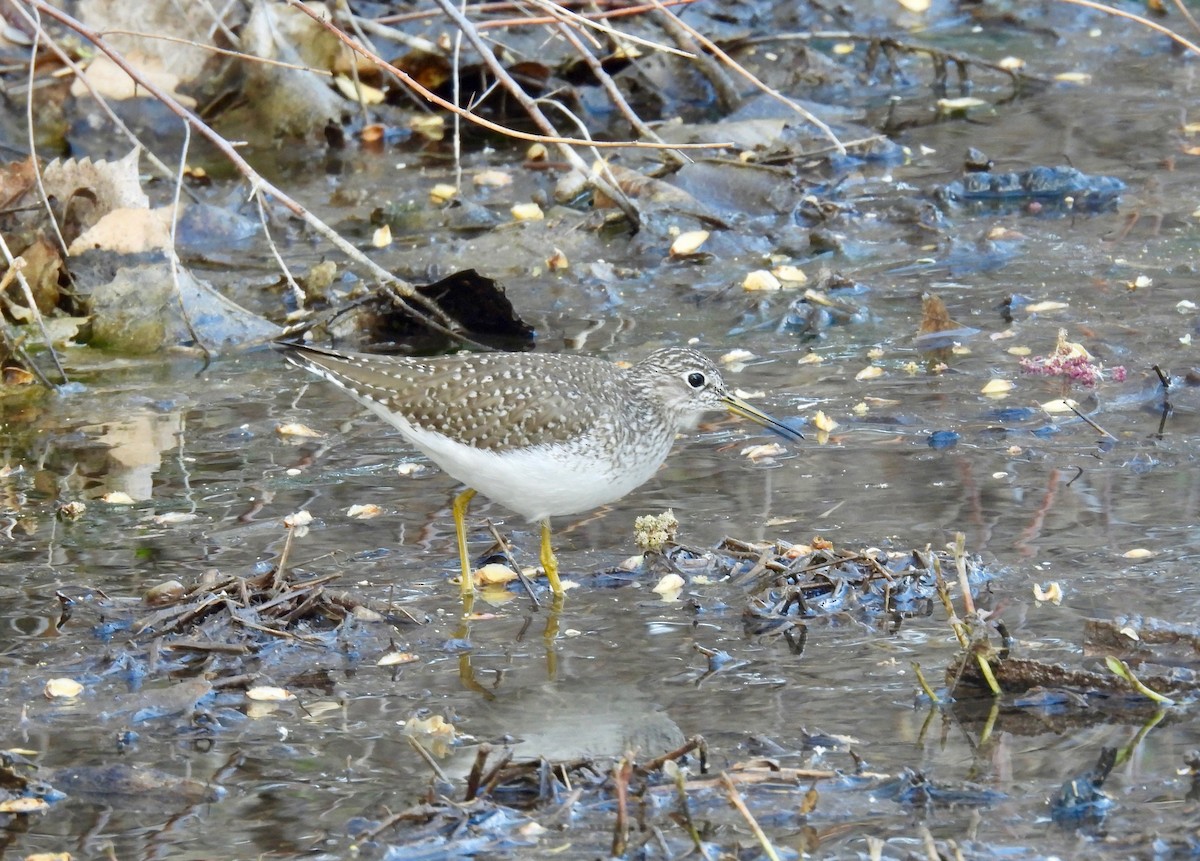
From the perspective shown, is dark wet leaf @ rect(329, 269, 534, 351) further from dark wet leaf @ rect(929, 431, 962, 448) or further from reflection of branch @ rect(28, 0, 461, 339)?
dark wet leaf @ rect(929, 431, 962, 448)

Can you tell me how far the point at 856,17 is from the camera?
46.3ft

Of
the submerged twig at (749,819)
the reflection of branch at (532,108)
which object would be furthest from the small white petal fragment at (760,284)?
the submerged twig at (749,819)

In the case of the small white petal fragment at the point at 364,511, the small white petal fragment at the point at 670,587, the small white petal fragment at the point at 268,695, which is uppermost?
the small white petal fragment at the point at 670,587

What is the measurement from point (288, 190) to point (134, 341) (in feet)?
9.37

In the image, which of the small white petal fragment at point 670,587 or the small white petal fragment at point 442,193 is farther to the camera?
the small white petal fragment at point 442,193

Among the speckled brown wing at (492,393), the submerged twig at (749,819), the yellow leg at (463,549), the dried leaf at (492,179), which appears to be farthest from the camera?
the dried leaf at (492,179)

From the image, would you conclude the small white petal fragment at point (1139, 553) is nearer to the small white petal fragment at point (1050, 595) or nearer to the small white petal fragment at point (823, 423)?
the small white petal fragment at point (1050, 595)

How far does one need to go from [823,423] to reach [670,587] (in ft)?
5.37

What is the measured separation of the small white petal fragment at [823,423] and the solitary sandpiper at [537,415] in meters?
0.60

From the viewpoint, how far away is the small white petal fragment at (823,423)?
707cm

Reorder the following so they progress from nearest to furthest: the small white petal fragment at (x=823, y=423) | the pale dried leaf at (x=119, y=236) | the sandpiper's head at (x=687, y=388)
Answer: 1. the sandpiper's head at (x=687, y=388)
2. the small white petal fragment at (x=823, y=423)
3. the pale dried leaf at (x=119, y=236)

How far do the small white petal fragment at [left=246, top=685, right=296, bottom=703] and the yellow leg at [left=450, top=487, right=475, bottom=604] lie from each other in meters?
0.83

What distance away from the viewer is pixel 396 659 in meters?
5.29

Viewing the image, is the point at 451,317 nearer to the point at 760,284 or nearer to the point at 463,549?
the point at 760,284
